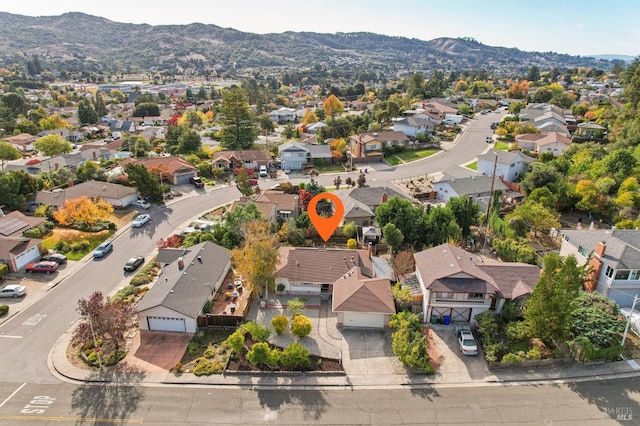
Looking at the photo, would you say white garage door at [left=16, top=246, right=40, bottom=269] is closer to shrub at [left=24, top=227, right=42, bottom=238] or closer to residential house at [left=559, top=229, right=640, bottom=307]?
shrub at [left=24, top=227, right=42, bottom=238]

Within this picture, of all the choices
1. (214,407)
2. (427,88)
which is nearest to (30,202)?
(214,407)

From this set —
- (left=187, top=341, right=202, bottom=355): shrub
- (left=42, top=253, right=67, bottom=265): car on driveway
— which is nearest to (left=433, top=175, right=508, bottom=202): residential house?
(left=187, top=341, right=202, bottom=355): shrub

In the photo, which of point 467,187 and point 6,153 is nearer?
point 467,187

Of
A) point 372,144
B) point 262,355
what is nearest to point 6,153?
point 372,144

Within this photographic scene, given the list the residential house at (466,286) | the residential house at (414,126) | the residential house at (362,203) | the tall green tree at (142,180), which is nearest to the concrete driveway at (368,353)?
the residential house at (466,286)

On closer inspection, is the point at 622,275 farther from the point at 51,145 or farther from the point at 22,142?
the point at 22,142

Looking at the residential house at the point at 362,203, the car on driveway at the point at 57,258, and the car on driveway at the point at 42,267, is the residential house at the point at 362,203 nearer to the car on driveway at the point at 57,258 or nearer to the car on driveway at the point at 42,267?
the car on driveway at the point at 57,258
